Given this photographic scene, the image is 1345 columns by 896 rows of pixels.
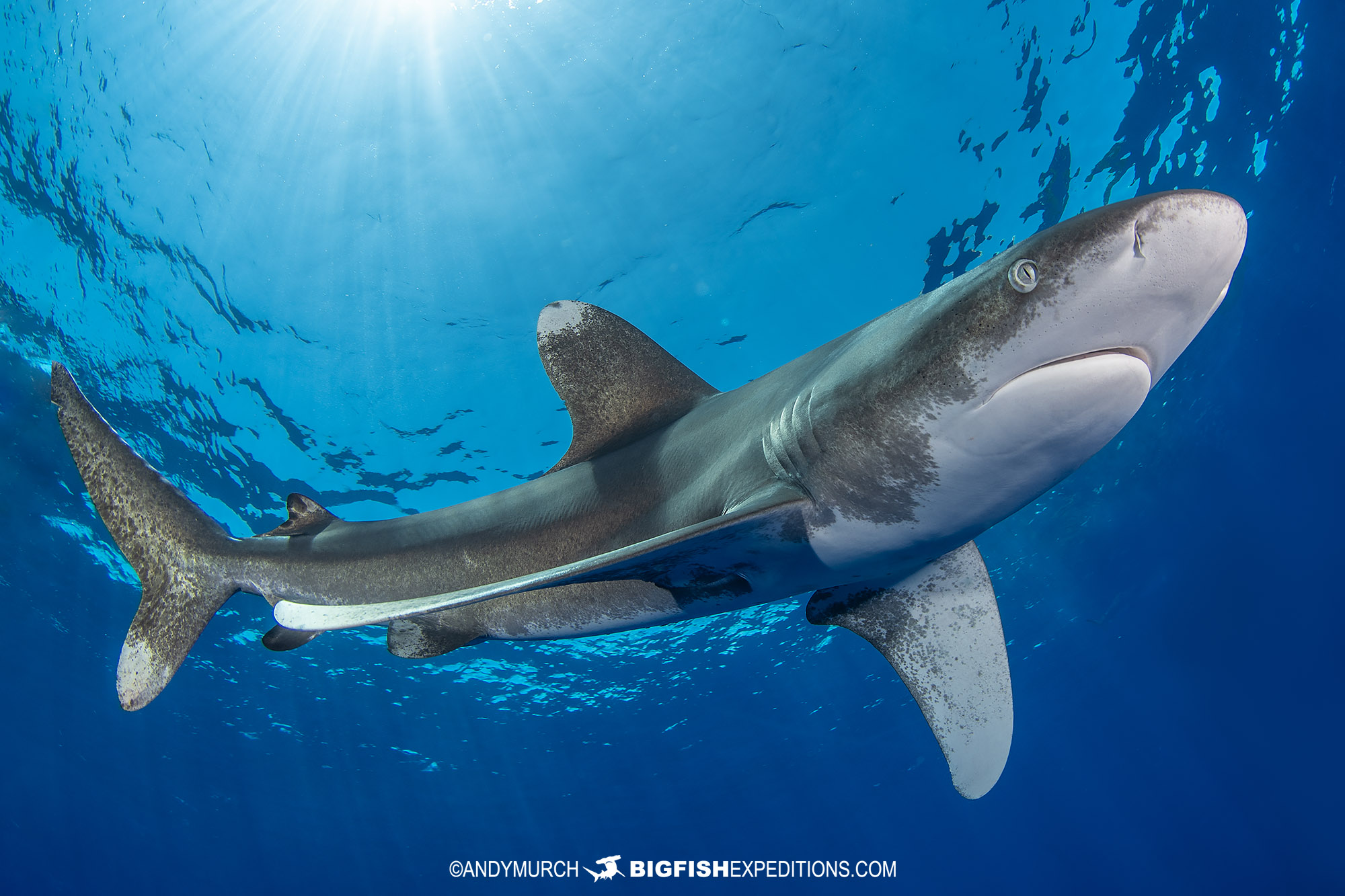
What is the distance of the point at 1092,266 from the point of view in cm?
154

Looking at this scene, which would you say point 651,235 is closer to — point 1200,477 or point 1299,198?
point 1299,198

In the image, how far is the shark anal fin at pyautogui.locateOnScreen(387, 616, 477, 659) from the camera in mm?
3779

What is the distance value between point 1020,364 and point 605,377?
240 centimetres

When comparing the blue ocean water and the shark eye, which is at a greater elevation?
the blue ocean water

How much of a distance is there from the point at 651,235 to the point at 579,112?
197 cm

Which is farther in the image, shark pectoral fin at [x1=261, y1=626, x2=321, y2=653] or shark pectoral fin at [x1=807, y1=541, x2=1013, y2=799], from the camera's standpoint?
shark pectoral fin at [x1=261, y1=626, x2=321, y2=653]

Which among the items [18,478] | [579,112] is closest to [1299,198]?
[579,112]

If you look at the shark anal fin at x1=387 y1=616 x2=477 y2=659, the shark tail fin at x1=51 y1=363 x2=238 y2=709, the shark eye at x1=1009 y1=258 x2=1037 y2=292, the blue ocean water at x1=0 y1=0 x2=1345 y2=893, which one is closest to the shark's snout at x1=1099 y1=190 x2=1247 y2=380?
the shark eye at x1=1009 y1=258 x2=1037 y2=292

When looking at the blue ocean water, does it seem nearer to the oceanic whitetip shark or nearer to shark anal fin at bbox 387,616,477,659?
the oceanic whitetip shark

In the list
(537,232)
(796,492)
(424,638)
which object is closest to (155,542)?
(424,638)

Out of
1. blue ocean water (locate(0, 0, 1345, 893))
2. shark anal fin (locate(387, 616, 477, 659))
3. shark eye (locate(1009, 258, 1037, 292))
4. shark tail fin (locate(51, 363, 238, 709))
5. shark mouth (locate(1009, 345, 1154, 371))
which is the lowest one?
shark mouth (locate(1009, 345, 1154, 371))

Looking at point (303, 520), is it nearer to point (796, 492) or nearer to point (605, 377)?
point (605, 377)

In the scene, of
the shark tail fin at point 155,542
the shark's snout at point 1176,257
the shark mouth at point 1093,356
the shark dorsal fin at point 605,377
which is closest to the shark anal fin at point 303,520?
the shark tail fin at point 155,542

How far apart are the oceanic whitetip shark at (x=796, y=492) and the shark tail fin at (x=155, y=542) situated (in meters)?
0.01
